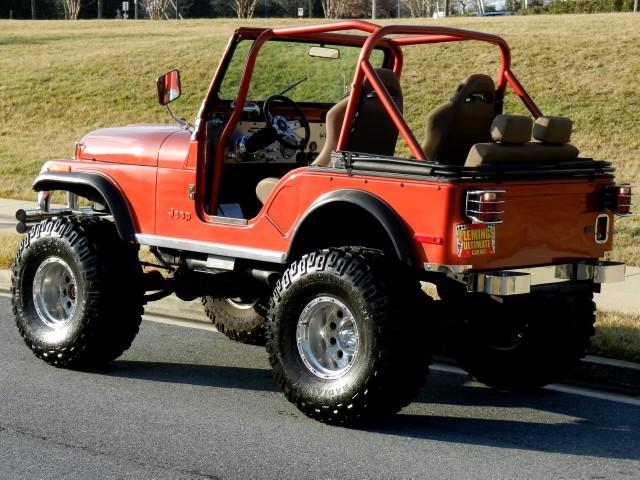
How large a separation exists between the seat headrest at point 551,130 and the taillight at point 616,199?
0.39m

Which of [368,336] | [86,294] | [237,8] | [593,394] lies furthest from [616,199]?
[237,8]

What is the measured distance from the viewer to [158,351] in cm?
791

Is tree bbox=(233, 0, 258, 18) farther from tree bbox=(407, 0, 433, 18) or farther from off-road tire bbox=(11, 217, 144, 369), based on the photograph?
off-road tire bbox=(11, 217, 144, 369)

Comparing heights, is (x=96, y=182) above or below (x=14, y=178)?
above

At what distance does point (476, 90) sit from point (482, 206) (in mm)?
1263

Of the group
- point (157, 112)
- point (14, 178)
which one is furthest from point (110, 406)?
point (157, 112)

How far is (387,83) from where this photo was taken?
6484 millimetres

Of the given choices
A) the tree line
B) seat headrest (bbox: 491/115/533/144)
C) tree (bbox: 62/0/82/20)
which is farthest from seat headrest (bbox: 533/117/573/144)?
tree (bbox: 62/0/82/20)

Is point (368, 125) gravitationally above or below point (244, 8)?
below

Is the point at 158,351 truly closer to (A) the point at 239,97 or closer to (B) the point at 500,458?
(A) the point at 239,97

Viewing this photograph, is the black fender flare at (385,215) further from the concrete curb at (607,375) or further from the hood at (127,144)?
the concrete curb at (607,375)

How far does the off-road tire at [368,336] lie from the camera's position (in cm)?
584

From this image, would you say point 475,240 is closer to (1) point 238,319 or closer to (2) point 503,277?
(2) point 503,277

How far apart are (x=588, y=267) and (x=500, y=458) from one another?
1376 mm
